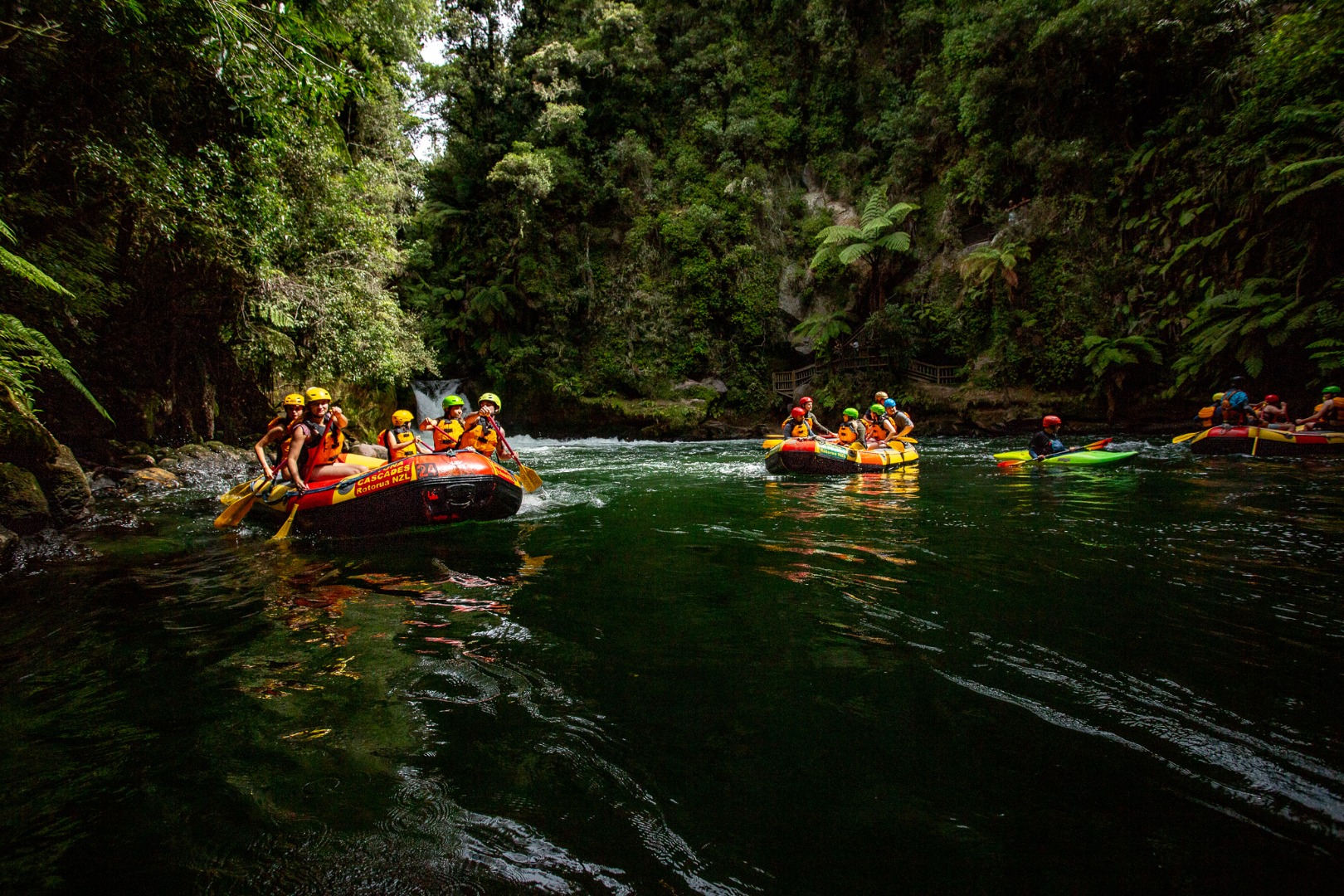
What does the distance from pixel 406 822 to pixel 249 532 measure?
6017 mm

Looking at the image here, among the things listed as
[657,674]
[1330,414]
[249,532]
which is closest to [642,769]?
[657,674]

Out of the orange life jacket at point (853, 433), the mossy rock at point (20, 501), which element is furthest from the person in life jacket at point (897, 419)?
the mossy rock at point (20, 501)

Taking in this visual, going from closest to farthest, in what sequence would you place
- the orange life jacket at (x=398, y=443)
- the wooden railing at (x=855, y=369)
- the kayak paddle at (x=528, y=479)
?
1. the orange life jacket at (x=398, y=443)
2. the kayak paddle at (x=528, y=479)
3. the wooden railing at (x=855, y=369)

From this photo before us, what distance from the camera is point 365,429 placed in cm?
1691

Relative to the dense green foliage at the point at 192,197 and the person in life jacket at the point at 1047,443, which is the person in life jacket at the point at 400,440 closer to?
the dense green foliage at the point at 192,197

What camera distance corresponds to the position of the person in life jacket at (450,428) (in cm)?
810

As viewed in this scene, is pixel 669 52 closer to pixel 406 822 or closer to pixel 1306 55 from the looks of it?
pixel 1306 55

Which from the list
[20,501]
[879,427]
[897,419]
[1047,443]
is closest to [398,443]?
[20,501]

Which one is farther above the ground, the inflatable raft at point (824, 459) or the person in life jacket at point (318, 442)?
the person in life jacket at point (318, 442)

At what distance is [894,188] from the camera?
21047mm

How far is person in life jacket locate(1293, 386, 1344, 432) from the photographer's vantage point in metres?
9.94

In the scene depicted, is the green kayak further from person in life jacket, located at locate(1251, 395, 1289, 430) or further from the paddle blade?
the paddle blade

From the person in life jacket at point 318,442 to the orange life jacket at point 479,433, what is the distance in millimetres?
1794

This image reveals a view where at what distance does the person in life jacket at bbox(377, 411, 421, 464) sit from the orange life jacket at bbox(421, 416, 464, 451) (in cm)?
25
